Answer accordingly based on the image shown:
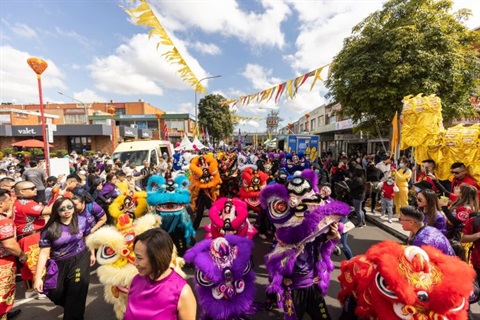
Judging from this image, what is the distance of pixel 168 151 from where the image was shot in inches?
491

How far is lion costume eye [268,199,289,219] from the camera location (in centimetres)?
263

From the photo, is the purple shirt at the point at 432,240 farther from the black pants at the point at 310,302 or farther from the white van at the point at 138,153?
the white van at the point at 138,153

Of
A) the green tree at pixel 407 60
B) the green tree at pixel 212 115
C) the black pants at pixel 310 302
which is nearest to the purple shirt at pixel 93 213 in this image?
the black pants at pixel 310 302

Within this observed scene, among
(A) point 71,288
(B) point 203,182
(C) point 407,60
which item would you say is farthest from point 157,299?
(C) point 407,60

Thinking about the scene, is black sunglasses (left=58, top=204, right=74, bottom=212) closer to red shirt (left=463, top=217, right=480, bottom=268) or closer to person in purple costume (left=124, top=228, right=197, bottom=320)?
person in purple costume (left=124, top=228, right=197, bottom=320)

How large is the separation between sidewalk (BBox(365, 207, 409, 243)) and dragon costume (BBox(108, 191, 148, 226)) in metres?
5.57

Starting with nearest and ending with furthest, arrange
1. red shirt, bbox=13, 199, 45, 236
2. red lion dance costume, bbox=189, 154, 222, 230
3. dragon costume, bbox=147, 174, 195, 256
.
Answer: red shirt, bbox=13, 199, 45, 236 < dragon costume, bbox=147, 174, 195, 256 < red lion dance costume, bbox=189, 154, 222, 230

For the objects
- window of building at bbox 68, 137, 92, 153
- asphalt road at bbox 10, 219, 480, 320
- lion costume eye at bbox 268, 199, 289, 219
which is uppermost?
window of building at bbox 68, 137, 92, 153

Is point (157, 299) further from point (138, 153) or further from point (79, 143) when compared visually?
point (79, 143)

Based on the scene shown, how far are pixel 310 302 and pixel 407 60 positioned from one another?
365 inches

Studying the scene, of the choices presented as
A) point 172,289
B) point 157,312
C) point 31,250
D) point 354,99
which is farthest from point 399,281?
point 354,99

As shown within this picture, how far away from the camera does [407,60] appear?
8.38 m

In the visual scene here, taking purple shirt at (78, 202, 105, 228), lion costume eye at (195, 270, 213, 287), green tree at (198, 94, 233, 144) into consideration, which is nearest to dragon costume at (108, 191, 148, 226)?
purple shirt at (78, 202, 105, 228)

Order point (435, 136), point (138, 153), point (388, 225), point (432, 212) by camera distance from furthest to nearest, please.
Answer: point (138, 153) → point (388, 225) → point (435, 136) → point (432, 212)
